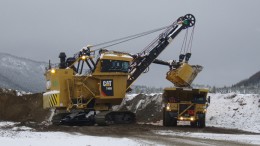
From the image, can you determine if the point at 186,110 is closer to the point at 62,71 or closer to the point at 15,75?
the point at 62,71

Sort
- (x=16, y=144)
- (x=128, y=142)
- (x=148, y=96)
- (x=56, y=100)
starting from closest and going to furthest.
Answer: (x=16, y=144), (x=128, y=142), (x=56, y=100), (x=148, y=96)

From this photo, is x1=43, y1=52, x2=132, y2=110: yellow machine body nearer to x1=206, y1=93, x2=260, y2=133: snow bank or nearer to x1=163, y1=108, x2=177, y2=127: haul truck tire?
x1=163, y1=108, x2=177, y2=127: haul truck tire

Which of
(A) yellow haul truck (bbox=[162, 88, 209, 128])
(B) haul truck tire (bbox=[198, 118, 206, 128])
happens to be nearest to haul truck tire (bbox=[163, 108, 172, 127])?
(A) yellow haul truck (bbox=[162, 88, 209, 128])

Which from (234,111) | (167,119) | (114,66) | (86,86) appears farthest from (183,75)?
(86,86)

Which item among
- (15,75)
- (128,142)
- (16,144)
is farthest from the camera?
(15,75)

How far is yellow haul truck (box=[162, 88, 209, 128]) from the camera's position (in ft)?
107

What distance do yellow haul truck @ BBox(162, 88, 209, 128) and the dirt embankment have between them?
19.0 meters

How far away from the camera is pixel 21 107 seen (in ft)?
169

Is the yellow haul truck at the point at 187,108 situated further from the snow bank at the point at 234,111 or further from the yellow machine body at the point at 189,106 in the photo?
the snow bank at the point at 234,111

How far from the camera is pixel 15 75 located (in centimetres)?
13488

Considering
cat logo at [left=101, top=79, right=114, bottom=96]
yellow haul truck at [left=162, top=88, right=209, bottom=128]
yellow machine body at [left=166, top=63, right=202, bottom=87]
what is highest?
yellow machine body at [left=166, top=63, right=202, bottom=87]

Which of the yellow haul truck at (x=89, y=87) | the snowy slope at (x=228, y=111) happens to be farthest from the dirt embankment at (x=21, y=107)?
the yellow haul truck at (x=89, y=87)

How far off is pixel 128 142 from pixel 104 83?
1364cm

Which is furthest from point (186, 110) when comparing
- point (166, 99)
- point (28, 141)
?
point (28, 141)
